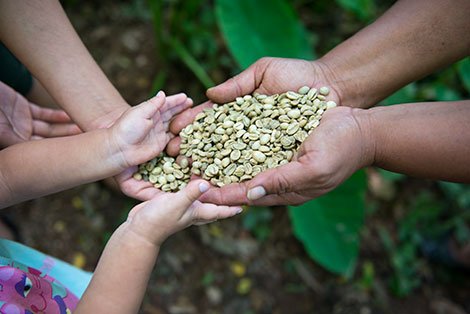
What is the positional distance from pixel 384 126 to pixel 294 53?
28.4 inches

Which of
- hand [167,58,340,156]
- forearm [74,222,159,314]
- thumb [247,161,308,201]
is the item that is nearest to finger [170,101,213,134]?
hand [167,58,340,156]

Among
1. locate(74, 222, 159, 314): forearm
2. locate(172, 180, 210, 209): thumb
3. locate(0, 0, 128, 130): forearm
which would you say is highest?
locate(0, 0, 128, 130): forearm

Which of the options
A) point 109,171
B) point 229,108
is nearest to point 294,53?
point 229,108

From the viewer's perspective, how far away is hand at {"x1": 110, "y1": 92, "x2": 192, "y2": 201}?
3.94 feet

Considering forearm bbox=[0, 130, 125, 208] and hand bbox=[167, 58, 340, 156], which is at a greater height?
forearm bbox=[0, 130, 125, 208]

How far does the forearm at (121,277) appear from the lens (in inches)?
40.0

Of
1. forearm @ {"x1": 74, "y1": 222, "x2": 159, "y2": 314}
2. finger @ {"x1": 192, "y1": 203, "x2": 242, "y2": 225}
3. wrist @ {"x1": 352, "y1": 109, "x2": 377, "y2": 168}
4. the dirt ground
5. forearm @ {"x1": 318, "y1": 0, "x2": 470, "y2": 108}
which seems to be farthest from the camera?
the dirt ground

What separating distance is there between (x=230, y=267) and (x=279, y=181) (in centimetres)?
98

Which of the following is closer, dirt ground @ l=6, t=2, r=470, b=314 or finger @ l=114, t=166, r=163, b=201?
finger @ l=114, t=166, r=163, b=201

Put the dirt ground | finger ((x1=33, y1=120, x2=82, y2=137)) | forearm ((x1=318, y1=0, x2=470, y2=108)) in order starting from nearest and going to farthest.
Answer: forearm ((x1=318, y1=0, x2=470, y2=108)), finger ((x1=33, y1=120, x2=82, y2=137)), the dirt ground

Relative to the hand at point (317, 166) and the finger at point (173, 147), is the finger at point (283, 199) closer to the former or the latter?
the hand at point (317, 166)

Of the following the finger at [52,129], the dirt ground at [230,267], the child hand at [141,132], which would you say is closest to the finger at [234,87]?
the child hand at [141,132]

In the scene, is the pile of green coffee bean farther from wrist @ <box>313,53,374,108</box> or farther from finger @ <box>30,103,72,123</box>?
finger @ <box>30,103,72,123</box>

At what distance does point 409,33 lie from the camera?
1.39 m
